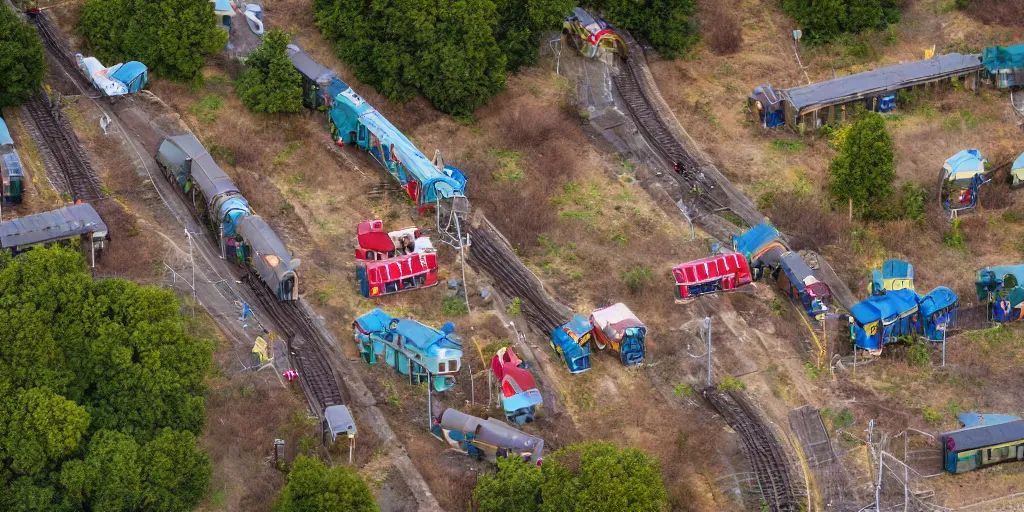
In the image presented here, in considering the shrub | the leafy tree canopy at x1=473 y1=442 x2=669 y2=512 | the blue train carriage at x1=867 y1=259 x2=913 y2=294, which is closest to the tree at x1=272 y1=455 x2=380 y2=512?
the leafy tree canopy at x1=473 y1=442 x2=669 y2=512

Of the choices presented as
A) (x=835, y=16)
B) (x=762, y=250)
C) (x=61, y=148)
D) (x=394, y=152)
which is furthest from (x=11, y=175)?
(x=835, y=16)

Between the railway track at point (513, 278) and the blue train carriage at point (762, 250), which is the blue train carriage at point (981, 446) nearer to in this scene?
the blue train carriage at point (762, 250)

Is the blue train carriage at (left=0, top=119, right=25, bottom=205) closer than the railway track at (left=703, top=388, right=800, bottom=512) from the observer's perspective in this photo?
No

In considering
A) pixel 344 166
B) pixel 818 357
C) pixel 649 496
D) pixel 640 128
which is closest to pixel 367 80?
pixel 344 166

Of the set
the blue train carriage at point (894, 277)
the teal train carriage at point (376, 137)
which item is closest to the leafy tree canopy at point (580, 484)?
the blue train carriage at point (894, 277)

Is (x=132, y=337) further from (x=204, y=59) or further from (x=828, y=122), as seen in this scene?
(x=828, y=122)

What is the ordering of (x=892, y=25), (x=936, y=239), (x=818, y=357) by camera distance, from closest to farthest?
(x=818, y=357) < (x=936, y=239) < (x=892, y=25)

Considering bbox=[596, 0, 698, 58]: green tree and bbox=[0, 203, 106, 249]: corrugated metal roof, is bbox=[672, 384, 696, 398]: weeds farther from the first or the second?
bbox=[596, 0, 698, 58]: green tree

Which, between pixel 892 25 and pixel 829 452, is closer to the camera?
pixel 829 452
